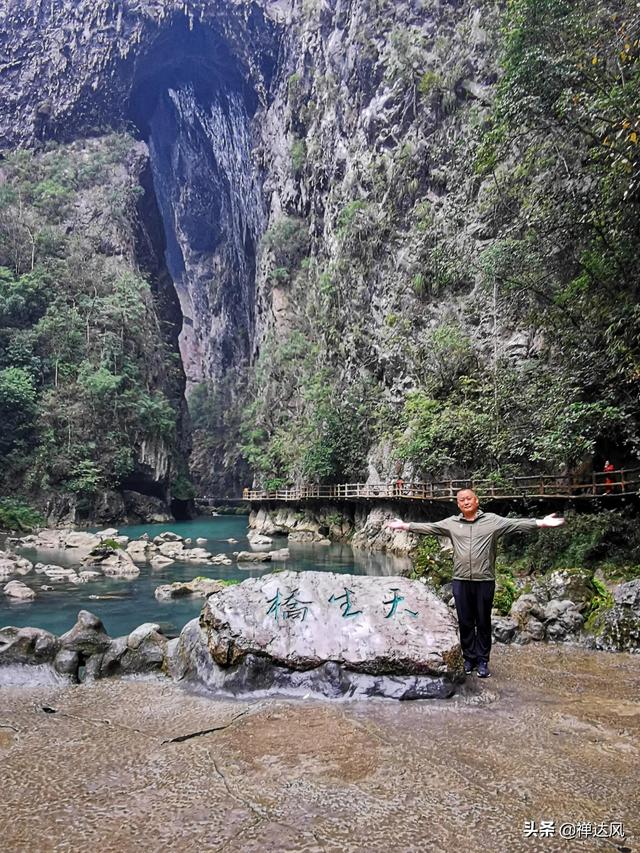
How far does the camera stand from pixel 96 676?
4.58m

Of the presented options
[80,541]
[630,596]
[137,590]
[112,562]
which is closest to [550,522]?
[630,596]

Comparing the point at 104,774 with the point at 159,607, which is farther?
the point at 159,607

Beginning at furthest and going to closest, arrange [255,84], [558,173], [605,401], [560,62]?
[255,84] → [558,173] → [560,62] → [605,401]

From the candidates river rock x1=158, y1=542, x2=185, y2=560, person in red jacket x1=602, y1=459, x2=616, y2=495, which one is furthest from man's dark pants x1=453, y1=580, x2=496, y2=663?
river rock x1=158, y1=542, x2=185, y2=560

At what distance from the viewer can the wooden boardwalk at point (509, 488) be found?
11.4 meters

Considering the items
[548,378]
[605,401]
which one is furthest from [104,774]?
[548,378]

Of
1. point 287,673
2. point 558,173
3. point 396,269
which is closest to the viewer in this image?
point 287,673

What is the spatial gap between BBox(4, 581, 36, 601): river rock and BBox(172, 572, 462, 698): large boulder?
765cm

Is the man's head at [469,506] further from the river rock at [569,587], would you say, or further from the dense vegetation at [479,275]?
the dense vegetation at [479,275]

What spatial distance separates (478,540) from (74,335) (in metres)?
32.3

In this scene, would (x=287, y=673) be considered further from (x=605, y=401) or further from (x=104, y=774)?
(x=605, y=401)

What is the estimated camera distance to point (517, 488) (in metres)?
13.3

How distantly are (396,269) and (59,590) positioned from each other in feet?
56.9

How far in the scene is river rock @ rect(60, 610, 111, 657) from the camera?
187 inches
